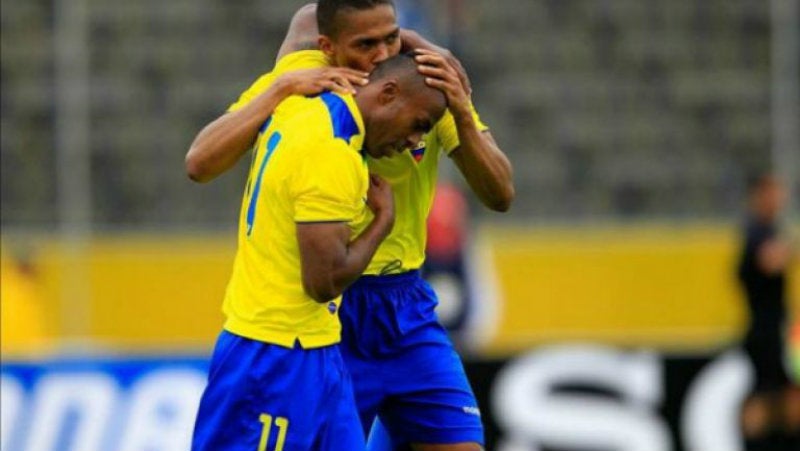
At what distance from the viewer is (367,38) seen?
5.76m

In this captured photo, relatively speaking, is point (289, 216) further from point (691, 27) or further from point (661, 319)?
point (691, 27)

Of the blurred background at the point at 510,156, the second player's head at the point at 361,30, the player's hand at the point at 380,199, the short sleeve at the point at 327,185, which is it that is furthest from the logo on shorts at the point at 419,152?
the blurred background at the point at 510,156

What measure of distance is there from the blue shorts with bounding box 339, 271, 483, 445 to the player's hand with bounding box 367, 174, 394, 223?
59 centimetres

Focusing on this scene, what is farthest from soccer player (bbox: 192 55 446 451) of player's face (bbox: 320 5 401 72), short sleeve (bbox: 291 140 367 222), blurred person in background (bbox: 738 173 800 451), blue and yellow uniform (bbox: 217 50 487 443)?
blurred person in background (bbox: 738 173 800 451)

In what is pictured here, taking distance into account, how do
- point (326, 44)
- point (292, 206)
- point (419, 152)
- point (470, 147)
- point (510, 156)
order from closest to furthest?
point (292, 206) → point (326, 44) → point (470, 147) → point (419, 152) → point (510, 156)

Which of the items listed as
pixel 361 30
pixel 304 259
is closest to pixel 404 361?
pixel 304 259

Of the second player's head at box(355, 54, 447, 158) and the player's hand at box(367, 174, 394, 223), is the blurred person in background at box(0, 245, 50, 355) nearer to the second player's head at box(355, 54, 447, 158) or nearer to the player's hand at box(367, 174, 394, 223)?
the player's hand at box(367, 174, 394, 223)

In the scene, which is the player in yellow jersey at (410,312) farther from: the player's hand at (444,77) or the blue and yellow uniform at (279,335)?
the blue and yellow uniform at (279,335)

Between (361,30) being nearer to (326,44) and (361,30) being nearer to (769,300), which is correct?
(326,44)

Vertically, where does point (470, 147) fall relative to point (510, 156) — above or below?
above

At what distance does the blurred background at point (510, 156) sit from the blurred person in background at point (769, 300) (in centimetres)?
81

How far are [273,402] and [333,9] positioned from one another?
3.75 feet

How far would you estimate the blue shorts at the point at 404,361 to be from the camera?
6398mm

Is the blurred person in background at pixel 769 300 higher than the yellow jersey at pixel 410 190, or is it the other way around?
the yellow jersey at pixel 410 190
